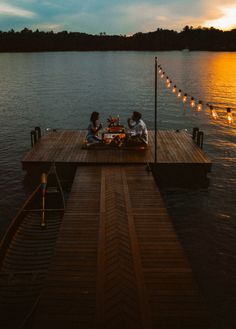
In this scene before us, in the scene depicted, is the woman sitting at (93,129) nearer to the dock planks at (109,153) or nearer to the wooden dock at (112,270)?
the dock planks at (109,153)

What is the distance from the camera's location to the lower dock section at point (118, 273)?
7555 millimetres

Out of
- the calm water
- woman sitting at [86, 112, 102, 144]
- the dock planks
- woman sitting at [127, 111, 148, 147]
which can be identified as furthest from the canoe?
woman sitting at [127, 111, 148, 147]

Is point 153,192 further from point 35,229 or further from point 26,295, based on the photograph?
point 26,295

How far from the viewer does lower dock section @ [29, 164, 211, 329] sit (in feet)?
24.8

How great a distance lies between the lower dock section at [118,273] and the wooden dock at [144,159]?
4329mm

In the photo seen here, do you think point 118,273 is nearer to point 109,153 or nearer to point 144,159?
point 144,159

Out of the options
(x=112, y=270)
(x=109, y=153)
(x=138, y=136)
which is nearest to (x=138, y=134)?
(x=138, y=136)

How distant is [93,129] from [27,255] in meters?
9.74

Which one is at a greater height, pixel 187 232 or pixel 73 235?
pixel 73 235

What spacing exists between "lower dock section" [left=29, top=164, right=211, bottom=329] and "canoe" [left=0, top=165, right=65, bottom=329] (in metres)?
0.82

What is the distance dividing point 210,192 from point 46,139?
1112 centimetres

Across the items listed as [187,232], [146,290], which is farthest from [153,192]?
[146,290]

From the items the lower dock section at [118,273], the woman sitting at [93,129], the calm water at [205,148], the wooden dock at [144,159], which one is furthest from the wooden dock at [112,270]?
the woman sitting at [93,129]

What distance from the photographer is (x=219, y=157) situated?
25.6 meters
